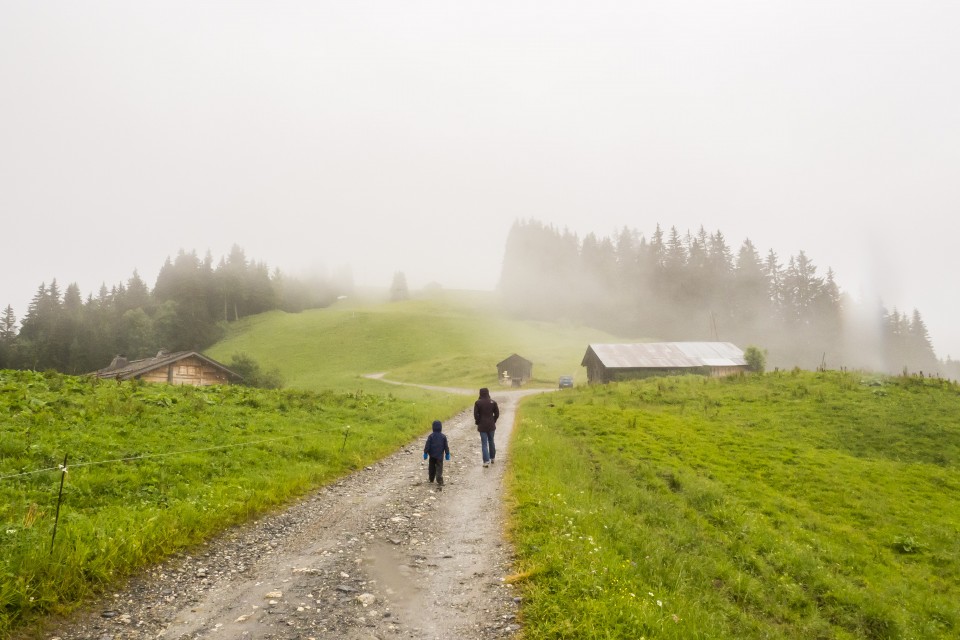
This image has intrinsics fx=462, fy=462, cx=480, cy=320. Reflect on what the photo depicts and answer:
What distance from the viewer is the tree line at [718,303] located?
357ft

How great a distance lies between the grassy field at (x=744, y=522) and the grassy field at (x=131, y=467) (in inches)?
262

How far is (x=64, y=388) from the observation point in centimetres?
2005

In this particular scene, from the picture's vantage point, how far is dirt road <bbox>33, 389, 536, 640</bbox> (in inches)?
253

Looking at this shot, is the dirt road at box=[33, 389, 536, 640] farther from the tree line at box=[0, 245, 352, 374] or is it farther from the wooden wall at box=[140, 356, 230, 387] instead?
the tree line at box=[0, 245, 352, 374]

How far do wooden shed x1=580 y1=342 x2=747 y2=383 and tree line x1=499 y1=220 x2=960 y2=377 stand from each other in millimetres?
50275

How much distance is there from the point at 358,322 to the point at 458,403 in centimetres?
9602

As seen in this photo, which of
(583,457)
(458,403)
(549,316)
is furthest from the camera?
(549,316)

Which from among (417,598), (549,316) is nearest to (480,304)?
(549,316)

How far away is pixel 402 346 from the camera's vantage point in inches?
4387

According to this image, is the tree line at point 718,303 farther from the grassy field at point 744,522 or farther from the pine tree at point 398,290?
the grassy field at point 744,522

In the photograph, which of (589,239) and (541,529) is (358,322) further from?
(541,529)

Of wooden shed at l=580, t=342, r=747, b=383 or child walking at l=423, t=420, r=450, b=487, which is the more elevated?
wooden shed at l=580, t=342, r=747, b=383

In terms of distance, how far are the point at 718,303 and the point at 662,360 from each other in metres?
68.3

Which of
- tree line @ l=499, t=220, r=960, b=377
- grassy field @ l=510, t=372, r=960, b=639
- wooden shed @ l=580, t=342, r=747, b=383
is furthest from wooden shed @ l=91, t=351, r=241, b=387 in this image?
tree line @ l=499, t=220, r=960, b=377
